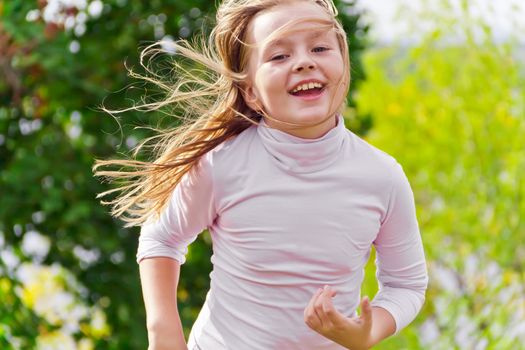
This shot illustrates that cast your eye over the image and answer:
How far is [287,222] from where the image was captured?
2064mm

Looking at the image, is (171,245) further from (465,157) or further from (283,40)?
(465,157)

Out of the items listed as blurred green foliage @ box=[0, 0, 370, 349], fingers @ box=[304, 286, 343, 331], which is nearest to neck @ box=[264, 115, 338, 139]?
fingers @ box=[304, 286, 343, 331]

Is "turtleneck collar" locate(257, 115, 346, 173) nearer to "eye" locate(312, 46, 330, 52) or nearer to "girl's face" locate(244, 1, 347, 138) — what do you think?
"girl's face" locate(244, 1, 347, 138)

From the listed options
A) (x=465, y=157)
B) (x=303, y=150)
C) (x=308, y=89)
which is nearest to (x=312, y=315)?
(x=303, y=150)

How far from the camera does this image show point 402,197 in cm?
213

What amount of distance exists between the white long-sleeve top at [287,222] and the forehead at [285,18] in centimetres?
19

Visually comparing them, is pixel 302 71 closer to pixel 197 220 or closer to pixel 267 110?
pixel 267 110

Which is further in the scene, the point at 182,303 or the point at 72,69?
the point at 182,303

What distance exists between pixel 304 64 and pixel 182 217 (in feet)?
1.38

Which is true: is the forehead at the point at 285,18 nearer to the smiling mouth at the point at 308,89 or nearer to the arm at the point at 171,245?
the smiling mouth at the point at 308,89

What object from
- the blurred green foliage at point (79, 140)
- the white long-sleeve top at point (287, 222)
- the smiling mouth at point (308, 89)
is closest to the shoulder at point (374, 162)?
the white long-sleeve top at point (287, 222)

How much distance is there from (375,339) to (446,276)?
233 inches

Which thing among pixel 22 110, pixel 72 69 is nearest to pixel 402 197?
pixel 72 69

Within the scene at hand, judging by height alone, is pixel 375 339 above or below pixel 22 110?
above
